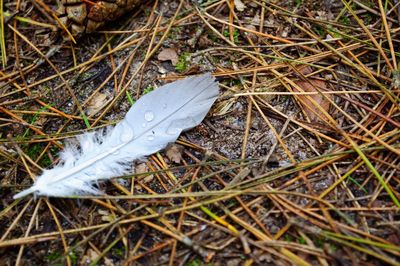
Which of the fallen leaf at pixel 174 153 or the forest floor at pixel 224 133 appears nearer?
the forest floor at pixel 224 133

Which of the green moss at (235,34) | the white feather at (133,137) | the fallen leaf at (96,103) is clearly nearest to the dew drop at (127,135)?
the white feather at (133,137)

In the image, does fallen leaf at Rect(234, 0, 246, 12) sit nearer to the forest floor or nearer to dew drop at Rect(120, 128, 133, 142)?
the forest floor

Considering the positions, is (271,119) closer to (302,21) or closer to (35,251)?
(302,21)

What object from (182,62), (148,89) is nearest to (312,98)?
(182,62)

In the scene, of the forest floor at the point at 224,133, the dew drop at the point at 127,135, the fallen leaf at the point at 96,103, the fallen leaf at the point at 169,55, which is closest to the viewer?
the forest floor at the point at 224,133

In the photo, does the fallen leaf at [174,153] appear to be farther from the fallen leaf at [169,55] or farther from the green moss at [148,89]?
the fallen leaf at [169,55]

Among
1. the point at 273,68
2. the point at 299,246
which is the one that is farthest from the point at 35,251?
the point at 273,68
